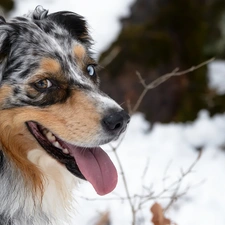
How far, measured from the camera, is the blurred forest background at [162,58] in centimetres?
809

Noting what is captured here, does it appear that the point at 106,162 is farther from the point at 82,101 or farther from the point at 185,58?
the point at 185,58

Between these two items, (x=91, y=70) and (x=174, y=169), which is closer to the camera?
(x=91, y=70)

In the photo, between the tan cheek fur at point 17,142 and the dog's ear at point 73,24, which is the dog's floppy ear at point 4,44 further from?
the dog's ear at point 73,24

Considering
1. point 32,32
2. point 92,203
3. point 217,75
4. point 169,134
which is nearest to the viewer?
point 32,32

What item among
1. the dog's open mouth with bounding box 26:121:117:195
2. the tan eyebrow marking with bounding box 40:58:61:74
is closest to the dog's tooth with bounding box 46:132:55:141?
the dog's open mouth with bounding box 26:121:117:195

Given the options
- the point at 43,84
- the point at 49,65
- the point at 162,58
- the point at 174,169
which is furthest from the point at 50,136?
the point at 162,58

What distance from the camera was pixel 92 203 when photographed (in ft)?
20.6

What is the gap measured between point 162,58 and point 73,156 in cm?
425

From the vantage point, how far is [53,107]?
4.08 m

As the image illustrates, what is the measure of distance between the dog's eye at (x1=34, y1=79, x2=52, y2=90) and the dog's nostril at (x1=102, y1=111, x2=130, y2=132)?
46 cm

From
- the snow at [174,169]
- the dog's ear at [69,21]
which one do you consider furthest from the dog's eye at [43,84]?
the snow at [174,169]

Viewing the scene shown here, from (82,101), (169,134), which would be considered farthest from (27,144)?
(169,134)

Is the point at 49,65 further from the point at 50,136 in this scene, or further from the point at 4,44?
the point at 50,136

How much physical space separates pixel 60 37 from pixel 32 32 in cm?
21
